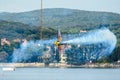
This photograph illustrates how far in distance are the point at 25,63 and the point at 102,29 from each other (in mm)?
8464

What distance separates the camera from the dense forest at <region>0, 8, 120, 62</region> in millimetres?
47062

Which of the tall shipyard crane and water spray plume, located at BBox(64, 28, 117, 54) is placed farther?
water spray plume, located at BBox(64, 28, 117, 54)

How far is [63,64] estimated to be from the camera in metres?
45.2

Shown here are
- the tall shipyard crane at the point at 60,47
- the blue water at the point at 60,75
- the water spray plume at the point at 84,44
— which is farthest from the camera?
the water spray plume at the point at 84,44

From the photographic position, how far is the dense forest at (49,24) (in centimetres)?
4706

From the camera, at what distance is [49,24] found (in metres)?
51.4

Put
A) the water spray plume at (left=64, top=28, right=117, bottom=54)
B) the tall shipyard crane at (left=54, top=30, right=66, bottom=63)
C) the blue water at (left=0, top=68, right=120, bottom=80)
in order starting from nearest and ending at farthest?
1. the blue water at (left=0, top=68, right=120, bottom=80)
2. the tall shipyard crane at (left=54, top=30, right=66, bottom=63)
3. the water spray plume at (left=64, top=28, right=117, bottom=54)

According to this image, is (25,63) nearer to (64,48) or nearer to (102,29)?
(64,48)

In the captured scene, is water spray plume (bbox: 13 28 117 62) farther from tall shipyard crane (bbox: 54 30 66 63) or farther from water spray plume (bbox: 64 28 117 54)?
tall shipyard crane (bbox: 54 30 66 63)

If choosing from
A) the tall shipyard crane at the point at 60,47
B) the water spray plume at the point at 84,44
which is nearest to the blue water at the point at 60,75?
the tall shipyard crane at the point at 60,47

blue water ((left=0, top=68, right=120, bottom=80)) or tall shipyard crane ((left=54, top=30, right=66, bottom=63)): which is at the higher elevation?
tall shipyard crane ((left=54, top=30, right=66, bottom=63))

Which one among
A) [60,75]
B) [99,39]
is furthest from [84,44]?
[60,75]

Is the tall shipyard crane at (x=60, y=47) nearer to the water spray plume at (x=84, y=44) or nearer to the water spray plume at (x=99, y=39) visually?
the water spray plume at (x=84, y=44)

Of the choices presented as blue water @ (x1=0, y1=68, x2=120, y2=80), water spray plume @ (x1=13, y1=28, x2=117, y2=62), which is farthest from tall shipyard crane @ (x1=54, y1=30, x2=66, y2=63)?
blue water @ (x1=0, y1=68, x2=120, y2=80)
